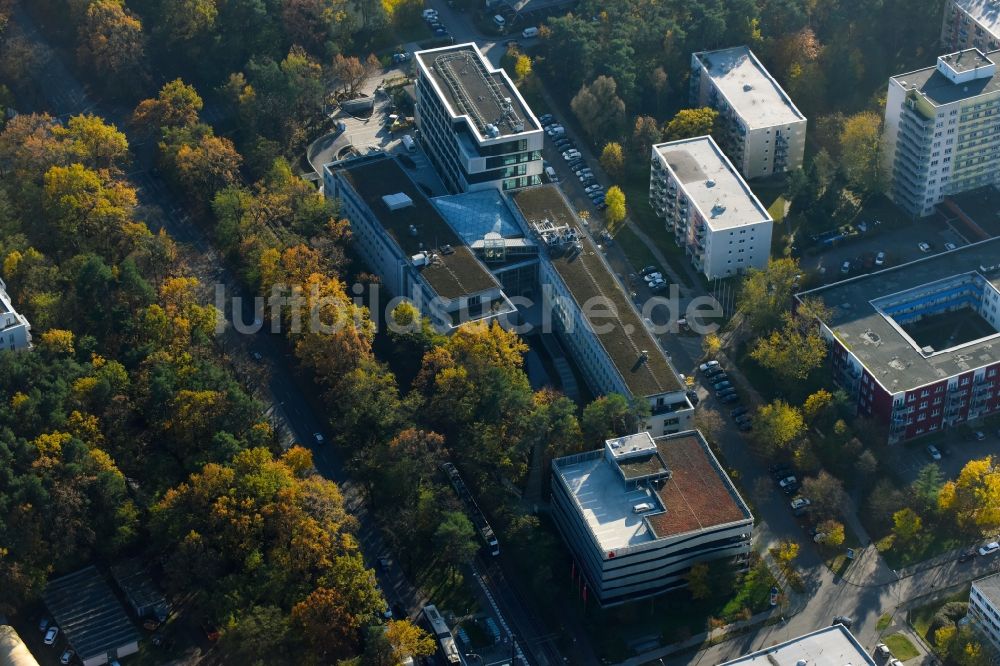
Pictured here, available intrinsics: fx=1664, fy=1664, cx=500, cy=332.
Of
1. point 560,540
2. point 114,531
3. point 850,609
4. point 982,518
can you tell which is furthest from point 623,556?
point 114,531

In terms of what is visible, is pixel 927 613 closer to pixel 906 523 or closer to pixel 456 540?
pixel 906 523

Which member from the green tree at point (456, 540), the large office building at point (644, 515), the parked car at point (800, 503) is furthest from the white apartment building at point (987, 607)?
the green tree at point (456, 540)

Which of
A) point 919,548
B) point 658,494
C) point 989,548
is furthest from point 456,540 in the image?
point 989,548

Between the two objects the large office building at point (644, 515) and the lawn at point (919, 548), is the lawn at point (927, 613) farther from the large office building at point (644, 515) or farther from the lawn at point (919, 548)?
the large office building at point (644, 515)

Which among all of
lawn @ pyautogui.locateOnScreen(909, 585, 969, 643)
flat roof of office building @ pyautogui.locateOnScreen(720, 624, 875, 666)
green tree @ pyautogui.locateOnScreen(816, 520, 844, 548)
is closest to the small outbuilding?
flat roof of office building @ pyautogui.locateOnScreen(720, 624, 875, 666)

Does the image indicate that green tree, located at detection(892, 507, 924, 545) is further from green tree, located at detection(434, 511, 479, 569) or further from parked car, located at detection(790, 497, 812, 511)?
green tree, located at detection(434, 511, 479, 569)

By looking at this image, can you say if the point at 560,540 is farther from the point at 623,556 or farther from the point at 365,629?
the point at 365,629
